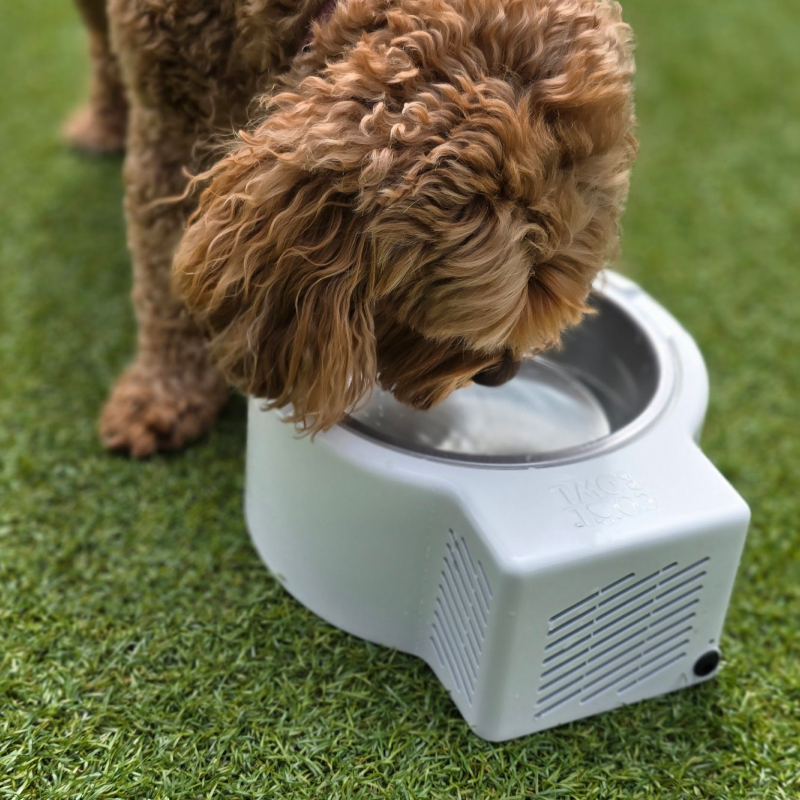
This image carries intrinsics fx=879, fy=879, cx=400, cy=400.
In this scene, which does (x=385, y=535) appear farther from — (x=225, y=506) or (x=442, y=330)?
(x=225, y=506)

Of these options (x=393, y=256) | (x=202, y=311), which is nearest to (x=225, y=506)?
(x=202, y=311)

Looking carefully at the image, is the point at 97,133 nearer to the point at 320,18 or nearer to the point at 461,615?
the point at 320,18

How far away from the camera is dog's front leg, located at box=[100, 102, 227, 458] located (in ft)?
5.66

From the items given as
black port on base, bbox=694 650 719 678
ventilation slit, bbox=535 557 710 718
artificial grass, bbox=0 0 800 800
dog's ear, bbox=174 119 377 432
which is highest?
dog's ear, bbox=174 119 377 432

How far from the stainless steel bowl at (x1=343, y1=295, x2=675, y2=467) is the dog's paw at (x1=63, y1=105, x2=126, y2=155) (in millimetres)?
1712

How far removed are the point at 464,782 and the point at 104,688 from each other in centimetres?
60

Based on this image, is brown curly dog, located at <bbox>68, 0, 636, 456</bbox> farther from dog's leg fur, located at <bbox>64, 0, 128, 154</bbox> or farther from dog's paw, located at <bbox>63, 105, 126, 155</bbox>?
dog's paw, located at <bbox>63, 105, 126, 155</bbox>

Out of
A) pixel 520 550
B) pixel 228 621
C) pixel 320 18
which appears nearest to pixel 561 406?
pixel 520 550

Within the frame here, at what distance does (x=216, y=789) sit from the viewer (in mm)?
1312

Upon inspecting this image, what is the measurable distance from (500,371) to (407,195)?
346mm

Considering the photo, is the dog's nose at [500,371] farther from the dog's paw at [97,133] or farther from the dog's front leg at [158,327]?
the dog's paw at [97,133]

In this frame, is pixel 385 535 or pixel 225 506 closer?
pixel 385 535

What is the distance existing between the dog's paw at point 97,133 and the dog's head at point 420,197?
1.78 metres

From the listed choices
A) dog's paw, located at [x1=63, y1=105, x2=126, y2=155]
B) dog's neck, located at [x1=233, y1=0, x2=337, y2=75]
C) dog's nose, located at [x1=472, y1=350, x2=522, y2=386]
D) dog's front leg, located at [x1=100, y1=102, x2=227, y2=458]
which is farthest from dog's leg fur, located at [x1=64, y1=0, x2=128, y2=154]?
dog's nose, located at [x1=472, y1=350, x2=522, y2=386]
